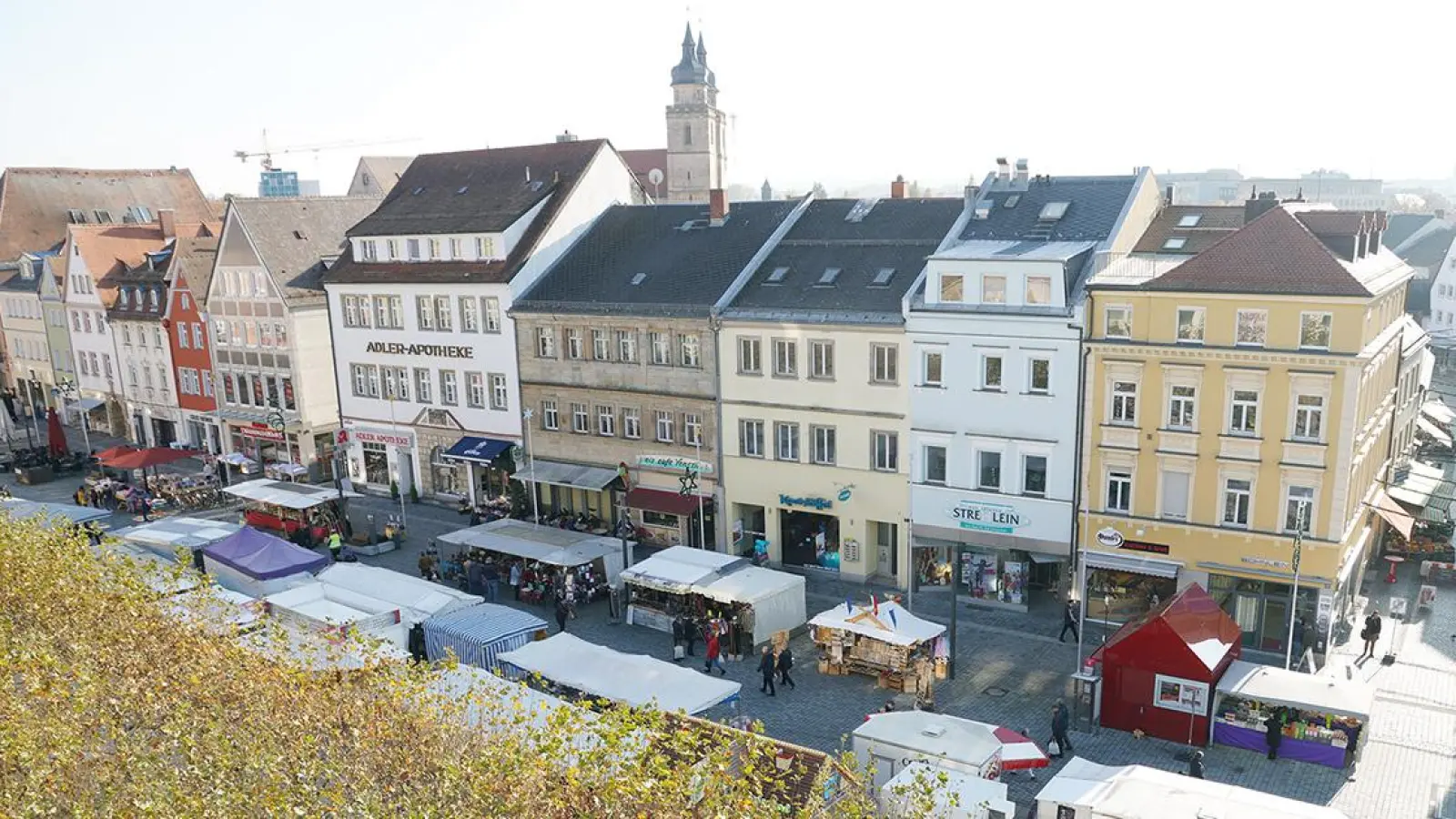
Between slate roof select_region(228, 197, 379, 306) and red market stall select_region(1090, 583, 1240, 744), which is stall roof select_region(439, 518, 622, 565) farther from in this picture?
slate roof select_region(228, 197, 379, 306)

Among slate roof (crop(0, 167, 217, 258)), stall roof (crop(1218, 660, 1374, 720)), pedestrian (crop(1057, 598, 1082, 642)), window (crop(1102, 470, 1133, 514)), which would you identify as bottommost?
pedestrian (crop(1057, 598, 1082, 642))

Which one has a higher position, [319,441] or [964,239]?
[964,239]

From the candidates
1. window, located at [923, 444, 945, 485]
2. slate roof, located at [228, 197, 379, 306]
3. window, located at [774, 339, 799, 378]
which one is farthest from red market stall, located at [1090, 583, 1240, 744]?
slate roof, located at [228, 197, 379, 306]

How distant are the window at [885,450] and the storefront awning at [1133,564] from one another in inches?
265

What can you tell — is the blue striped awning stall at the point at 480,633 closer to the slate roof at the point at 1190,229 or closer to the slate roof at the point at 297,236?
the slate roof at the point at 1190,229

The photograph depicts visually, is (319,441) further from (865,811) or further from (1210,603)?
(865,811)

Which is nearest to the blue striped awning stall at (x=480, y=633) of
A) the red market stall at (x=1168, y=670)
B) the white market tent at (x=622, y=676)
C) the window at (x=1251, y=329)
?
the white market tent at (x=622, y=676)

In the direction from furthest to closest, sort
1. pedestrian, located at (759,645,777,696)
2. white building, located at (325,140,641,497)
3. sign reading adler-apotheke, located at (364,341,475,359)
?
sign reading adler-apotheke, located at (364,341,475,359), white building, located at (325,140,641,497), pedestrian, located at (759,645,777,696)

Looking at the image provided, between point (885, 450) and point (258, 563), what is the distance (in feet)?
67.0

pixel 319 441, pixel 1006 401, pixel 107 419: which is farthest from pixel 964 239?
pixel 107 419

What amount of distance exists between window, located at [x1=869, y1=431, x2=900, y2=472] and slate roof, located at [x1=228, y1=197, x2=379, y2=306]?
101ft

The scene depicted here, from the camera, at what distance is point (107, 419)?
67188mm

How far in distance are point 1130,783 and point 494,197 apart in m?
36.7

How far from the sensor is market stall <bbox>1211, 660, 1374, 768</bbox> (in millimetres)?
23547
